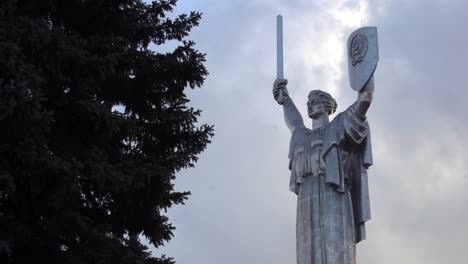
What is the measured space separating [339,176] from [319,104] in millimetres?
1476

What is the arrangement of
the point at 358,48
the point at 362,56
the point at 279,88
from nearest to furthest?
the point at 362,56 < the point at 358,48 < the point at 279,88

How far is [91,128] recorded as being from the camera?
40.0 ft

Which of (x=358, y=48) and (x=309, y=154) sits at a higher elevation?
(x=358, y=48)

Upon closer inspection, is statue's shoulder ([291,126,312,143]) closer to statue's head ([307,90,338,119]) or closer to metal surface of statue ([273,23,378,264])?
metal surface of statue ([273,23,378,264])

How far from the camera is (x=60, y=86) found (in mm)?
12094

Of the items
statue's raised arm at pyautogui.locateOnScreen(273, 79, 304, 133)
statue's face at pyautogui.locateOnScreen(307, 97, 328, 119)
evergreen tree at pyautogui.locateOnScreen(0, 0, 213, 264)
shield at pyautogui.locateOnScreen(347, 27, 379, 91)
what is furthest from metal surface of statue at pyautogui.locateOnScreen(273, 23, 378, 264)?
evergreen tree at pyautogui.locateOnScreen(0, 0, 213, 264)

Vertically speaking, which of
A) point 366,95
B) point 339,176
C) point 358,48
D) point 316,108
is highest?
point 358,48

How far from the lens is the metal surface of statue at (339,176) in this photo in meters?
12.6

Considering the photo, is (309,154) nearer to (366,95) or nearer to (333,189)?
(333,189)

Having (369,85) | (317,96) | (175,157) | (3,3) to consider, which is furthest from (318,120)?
(3,3)

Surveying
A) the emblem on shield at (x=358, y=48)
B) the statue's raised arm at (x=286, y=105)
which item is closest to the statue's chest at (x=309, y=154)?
the statue's raised arm at (x=286, y=105)

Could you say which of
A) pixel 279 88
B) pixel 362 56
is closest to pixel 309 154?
pixel 279 88

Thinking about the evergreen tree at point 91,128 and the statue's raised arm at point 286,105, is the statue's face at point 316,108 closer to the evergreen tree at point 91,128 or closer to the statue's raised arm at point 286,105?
the statue's raised arm at point 286,105

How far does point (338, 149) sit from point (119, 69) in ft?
12.6
